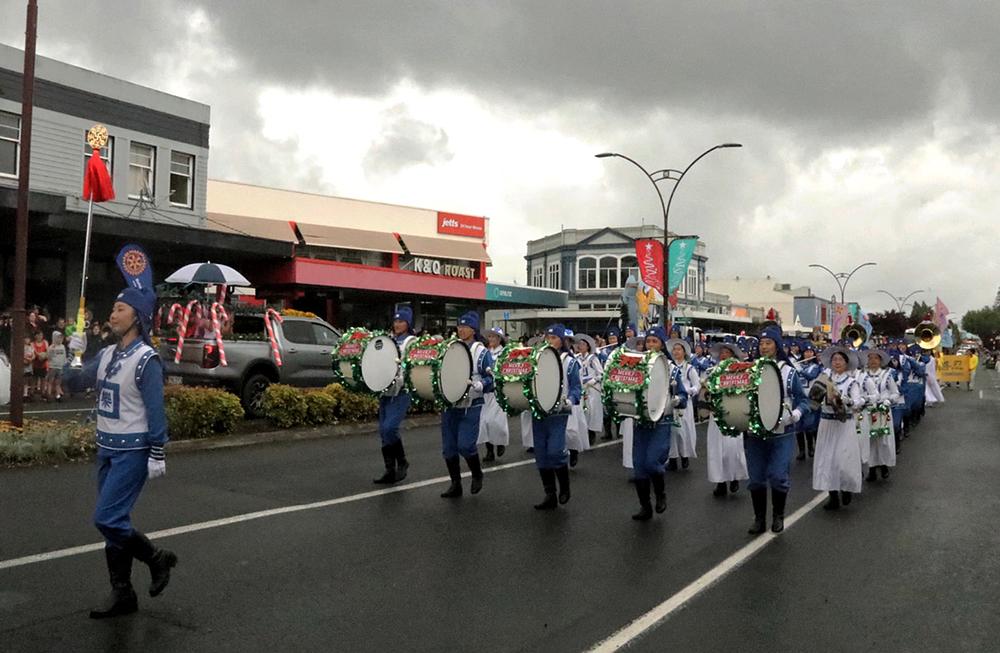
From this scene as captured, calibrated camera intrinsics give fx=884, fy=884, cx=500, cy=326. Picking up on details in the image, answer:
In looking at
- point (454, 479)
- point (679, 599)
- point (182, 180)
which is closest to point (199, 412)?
point (454, 479)

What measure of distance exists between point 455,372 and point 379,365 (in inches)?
45.1

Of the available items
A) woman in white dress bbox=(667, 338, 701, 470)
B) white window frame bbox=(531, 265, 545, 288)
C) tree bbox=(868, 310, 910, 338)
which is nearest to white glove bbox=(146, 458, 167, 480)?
woman in white dress bbox=(667, 338, 701, 470)

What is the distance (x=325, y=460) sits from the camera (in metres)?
11.6

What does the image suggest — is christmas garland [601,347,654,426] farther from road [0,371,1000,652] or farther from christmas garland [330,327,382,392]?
christmas garland [330,327,382,392]

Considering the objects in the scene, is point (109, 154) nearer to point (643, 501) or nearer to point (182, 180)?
point (182, 180)

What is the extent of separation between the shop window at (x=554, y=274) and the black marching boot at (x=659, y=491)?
66868 mm

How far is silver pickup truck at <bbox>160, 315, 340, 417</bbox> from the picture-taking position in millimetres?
14258

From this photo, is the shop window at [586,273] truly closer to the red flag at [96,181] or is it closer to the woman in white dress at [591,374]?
the red flag at [96,181]

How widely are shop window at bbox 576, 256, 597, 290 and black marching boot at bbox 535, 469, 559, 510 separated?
64.8 metres

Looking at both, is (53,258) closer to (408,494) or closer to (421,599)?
(408,494)

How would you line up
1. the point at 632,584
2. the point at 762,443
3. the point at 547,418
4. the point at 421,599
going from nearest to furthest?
the point at 421,599 < the point at 632,584 < the point at 762,443 < the point at 547,418

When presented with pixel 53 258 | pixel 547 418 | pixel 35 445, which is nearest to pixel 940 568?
pixel 547 418

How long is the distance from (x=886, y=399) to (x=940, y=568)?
4.43 meters

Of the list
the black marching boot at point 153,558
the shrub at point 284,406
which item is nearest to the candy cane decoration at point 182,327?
the shrub at point 284,406
